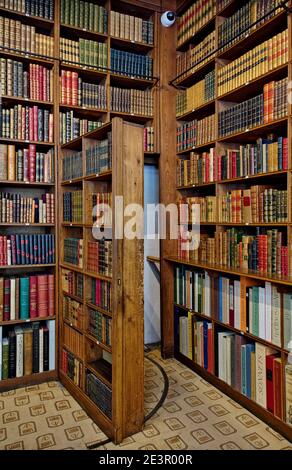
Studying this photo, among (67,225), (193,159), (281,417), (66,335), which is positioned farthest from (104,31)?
(281,417)

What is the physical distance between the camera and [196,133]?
3.04 m

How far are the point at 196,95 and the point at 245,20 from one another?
2.27 feet

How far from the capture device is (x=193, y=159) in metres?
3.08

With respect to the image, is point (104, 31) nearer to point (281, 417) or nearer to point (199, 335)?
point (199, 335)

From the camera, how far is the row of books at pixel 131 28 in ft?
10.1

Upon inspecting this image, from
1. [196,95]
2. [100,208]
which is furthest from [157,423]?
[196,95]

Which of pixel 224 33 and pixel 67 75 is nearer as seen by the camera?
pixel 224 33

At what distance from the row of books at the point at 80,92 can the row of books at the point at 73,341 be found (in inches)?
73.7

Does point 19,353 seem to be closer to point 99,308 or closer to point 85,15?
point 99,308

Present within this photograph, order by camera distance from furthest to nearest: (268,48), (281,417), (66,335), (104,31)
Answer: (104,31) < (66,335) < (268,48) < (281,417)

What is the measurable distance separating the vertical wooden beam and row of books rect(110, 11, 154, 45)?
0.41ft

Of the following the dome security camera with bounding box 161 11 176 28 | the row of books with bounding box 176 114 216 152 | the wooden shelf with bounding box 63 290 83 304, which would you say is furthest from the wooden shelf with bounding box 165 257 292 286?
the dome security camera with bounding box 161 11 176 28

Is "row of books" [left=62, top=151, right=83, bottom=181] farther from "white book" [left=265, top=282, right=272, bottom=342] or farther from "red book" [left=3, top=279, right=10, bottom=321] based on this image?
"white book" [left=265, top=282, right=272, bottom=342]

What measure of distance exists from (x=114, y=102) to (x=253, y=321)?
7.09 feet
